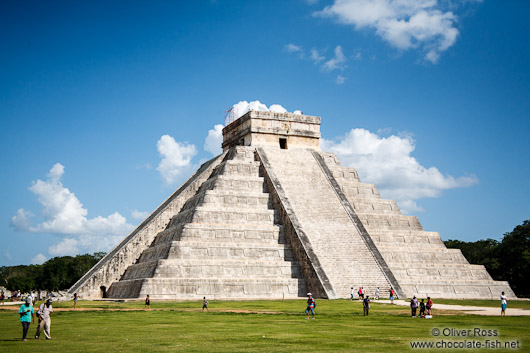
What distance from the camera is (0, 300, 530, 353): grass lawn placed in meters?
13.2

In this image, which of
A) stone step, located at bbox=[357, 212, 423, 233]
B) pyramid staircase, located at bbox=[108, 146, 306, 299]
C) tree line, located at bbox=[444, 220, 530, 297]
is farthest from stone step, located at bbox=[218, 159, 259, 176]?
tree line, located at bbox=[444, 220, 530, 297]

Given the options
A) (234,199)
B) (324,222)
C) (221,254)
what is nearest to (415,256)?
(324,222)

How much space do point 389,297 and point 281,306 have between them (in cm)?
769

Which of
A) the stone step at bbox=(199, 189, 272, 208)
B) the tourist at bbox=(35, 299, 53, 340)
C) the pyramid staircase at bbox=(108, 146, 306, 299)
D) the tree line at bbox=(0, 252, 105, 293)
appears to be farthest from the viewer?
the tree line at bbox=(0, 252, 105, 293)

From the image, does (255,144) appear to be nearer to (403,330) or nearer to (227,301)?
(227,301)

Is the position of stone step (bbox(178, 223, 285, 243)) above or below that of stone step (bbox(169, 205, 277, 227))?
below

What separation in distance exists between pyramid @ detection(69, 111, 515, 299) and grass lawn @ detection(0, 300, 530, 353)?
5.78 metres

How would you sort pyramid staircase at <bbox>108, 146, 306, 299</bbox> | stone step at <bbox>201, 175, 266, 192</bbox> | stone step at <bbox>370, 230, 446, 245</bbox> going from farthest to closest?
stone step at <bbox>201, 175, 266, 192</bbox>
stone step at <bbox>370, 230, 446, 245</bbox>
pyramid staircase at <bbox>108, 146, 306, 299</bbox>

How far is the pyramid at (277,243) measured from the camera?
3055 cm

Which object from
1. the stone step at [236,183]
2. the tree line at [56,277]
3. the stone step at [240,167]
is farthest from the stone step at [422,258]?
the tree line at [56,277]

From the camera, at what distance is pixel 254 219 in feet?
113

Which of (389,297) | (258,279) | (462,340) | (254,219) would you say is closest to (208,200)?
(254,219)

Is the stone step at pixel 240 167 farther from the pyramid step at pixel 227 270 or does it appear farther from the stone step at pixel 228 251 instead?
the pyramid step at pixel 227 270

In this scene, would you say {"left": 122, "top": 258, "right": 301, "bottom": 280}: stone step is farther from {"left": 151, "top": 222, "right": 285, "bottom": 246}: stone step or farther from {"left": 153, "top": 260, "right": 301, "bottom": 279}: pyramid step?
{"left": 151, "top": 222, "right": 285, "bottom": 246}: stone step
